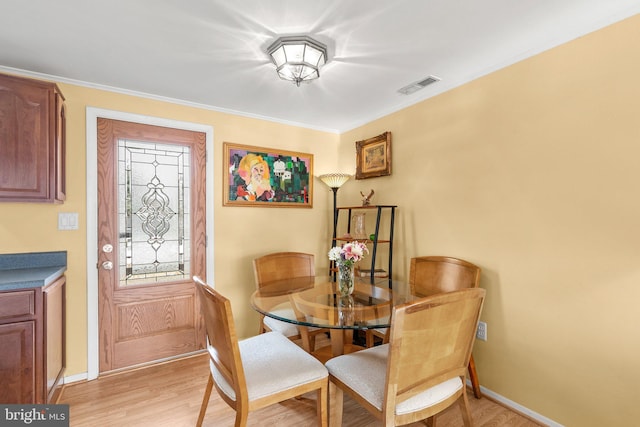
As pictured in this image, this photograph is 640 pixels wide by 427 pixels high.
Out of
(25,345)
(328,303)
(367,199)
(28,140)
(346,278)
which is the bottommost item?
(25,345)

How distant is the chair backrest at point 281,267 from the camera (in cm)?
276

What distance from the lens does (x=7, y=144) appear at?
1.96 meters

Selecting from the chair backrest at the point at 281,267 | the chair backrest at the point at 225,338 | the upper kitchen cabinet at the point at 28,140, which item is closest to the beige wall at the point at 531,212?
the upper kitchen cabinet at the point at 28,140

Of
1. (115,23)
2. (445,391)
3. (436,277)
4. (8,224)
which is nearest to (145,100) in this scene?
(115,23)

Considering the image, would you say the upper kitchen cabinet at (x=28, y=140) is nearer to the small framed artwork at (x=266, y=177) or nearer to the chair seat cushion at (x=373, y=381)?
Result: the small framed artwork at (x=266, y=177)

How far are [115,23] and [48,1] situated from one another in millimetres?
274

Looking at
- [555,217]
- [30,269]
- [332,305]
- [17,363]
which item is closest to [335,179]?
[332,305]

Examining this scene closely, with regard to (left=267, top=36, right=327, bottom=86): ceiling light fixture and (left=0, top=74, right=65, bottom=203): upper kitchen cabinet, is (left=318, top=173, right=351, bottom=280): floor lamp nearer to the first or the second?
(left=267, top=36, right=327, bottom=86): ceiling light fixture

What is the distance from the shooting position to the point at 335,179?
3.29 meters

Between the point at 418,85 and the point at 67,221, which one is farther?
the point at 418,85

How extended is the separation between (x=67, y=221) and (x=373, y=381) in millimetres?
2445

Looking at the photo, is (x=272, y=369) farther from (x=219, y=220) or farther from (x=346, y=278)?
(x=219, y=220)

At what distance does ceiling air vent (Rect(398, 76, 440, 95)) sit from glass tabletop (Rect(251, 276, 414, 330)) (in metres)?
1.61

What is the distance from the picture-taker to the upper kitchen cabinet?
6.40 feet
